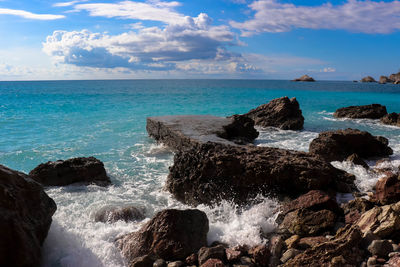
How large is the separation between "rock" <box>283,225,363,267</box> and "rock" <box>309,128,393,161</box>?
6.86 m

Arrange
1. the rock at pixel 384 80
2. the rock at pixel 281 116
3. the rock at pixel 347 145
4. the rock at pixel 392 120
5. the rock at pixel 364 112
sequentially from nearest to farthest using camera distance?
the rock at pixel 347 145, the rock at pixel 281 116, the rock at pixel 392 120, the rock at pixel 364 112, the rock at pixel 384 80

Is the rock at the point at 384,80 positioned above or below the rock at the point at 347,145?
above

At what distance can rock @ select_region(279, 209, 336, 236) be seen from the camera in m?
5.38

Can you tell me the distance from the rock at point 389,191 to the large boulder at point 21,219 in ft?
21.1

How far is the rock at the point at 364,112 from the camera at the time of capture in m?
24.1

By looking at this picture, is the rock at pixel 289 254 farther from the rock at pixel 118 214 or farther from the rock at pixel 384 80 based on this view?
the rock at pixel 384 80

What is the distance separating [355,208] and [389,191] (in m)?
0.81

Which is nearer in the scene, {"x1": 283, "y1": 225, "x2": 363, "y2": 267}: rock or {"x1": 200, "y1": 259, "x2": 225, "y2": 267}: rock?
{"x1": 283, "y1": 225, "x2": 363, "y2": 267}: rock

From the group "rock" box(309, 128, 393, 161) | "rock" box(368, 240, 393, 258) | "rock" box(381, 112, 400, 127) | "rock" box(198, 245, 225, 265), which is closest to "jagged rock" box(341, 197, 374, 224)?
"rock" box(368, 240, 393, 258)

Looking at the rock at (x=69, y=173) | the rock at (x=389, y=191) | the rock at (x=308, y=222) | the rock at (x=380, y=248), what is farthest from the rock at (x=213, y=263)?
the rock at (x=69, y=173)

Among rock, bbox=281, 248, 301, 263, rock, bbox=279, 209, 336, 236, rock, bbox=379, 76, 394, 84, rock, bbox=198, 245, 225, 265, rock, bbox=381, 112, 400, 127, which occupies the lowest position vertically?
rock, bbox=198, 245, 225, 265

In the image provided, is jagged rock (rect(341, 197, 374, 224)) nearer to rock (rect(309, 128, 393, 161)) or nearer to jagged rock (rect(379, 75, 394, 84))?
rock (rect(309, 128, 393, 161))

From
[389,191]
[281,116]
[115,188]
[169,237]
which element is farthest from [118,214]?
[281,116]

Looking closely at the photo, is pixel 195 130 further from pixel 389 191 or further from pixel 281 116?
pixel 281 116
